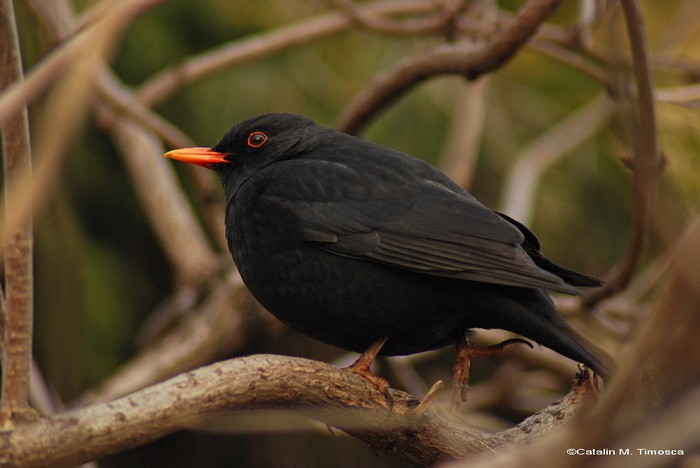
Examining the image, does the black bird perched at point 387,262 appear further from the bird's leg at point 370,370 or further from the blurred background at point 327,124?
the blurred background at point 327,124

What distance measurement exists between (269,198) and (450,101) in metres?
3.30

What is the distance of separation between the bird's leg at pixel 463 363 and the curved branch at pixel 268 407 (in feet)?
0.84

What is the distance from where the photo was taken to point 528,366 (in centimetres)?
614

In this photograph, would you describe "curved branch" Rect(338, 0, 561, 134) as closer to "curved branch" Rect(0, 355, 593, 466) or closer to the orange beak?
the orange beak

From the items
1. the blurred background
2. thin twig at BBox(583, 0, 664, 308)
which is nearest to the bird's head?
the blurred background

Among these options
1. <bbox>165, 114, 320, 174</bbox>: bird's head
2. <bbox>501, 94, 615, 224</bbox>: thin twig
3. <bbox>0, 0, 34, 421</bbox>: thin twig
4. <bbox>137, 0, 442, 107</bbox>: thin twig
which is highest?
<bbox>0, 0, 34, 421</bbox>: thin twig

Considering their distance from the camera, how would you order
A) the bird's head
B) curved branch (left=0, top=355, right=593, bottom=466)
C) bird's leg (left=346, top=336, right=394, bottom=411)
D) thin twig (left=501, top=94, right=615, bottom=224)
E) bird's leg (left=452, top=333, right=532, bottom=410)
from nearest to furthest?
curved branch (left=0, top=355, right=593, bottom=466) < bird's leg (left=346, top=336, right=394, bottom=411) < bird's leg (left=452, top=333, right=532, bottom=410) < the bird's head < thin twig (left=501, top=94, right=615, bottom=224)

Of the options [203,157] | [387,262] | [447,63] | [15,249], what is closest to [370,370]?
[387,262]

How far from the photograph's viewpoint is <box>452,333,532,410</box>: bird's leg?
11.1ft

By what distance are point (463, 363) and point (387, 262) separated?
0.50 metres

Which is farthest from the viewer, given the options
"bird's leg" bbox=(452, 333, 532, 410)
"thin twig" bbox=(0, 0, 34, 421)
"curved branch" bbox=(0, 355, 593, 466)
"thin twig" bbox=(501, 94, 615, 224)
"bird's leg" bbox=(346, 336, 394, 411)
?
"thin twig" bbox=(501, 94, 615, 224)

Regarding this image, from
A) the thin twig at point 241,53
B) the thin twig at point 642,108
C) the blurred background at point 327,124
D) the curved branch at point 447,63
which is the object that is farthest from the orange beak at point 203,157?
the thin twig at point 642,108

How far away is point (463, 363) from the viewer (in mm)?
3500

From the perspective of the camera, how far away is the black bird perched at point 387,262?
332 cm
